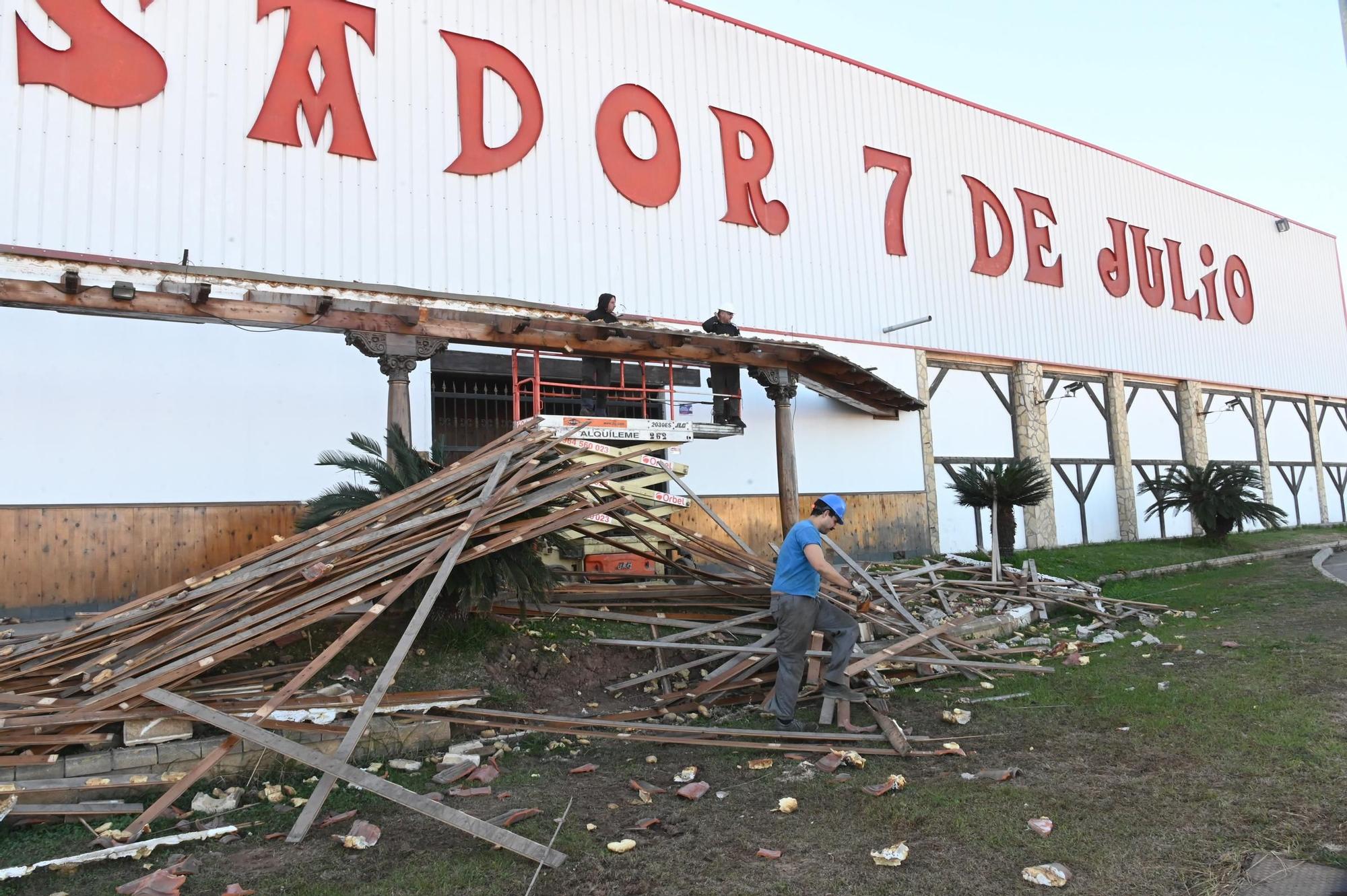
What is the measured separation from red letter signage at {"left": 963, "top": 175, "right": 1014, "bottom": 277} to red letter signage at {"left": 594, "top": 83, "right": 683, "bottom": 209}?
331 inches

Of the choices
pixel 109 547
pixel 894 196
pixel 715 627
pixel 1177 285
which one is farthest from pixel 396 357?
pixel 1177 285

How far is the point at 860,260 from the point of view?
1859 centimetres

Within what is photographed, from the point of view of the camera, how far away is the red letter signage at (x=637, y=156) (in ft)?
50.8

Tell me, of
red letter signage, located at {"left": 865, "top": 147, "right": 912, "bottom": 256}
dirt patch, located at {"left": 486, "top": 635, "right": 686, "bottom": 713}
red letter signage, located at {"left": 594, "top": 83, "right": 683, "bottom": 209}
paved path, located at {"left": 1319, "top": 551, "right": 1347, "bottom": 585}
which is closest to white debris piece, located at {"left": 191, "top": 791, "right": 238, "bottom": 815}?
dirt patch, located at {"left": 486, "top": 635, "right": 686, "bottom": 713}

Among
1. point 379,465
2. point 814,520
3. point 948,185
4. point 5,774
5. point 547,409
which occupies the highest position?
point 948,185

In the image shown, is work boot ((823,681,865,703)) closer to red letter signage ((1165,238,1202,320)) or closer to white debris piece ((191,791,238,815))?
white debris piece ((191,791,238,815))

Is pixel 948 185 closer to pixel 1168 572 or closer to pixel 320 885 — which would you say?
pixel 1168 572

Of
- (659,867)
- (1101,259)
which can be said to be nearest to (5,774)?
(659,867)

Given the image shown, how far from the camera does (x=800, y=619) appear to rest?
264 inches

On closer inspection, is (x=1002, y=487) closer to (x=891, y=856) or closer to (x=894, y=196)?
(x=894, y=196)

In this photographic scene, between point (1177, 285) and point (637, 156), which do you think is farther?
point (1177, 285)

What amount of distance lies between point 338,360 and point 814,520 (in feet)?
28.3

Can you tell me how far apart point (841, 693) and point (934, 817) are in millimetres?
2071

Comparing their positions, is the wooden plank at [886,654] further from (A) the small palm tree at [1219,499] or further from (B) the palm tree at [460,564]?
(A) the small palm tree at [1219,499]
